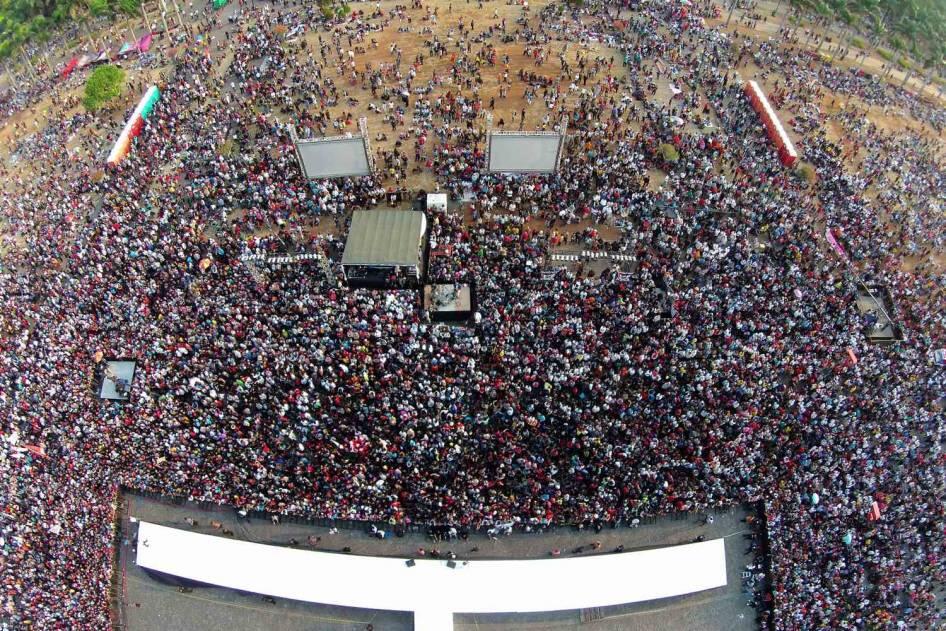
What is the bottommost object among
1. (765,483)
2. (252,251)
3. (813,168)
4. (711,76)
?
(765,483)

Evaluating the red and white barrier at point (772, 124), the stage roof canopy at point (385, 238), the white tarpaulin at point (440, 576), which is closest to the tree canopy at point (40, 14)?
the stage roof canopy at point (385, 238)

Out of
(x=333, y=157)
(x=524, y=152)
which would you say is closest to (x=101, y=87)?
(x=333, y=157)

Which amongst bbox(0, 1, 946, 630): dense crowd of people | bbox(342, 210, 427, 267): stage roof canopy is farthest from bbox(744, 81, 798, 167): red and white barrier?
bbox(342, 210, 427, 267): stage roof canopy

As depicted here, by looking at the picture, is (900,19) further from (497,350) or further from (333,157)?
(333,157)

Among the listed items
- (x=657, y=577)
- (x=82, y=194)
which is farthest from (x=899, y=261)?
(x=82, y=194)

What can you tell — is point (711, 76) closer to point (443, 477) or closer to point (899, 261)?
point (899, 261)

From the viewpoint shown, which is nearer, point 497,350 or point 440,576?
point 440,576
